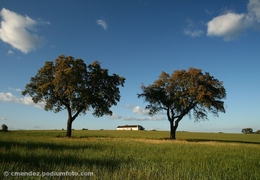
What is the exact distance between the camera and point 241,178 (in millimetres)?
7152

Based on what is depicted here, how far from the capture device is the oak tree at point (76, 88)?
36031 mm

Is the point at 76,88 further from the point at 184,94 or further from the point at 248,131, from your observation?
the point at 248,131

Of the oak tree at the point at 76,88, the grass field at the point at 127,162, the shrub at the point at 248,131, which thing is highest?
the oak tree at the point at 76,88

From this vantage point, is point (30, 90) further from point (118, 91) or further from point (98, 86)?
point (118, 91)

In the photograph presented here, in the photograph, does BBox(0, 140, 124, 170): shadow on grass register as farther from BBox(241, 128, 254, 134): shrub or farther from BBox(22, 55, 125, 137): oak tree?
BBox(241, 128, 254, 134): shrub

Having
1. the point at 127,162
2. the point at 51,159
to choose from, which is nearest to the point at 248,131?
the point at 127,162

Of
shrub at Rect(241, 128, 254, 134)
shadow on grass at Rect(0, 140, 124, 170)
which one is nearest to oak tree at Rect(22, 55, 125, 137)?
shadow on grass at Rect(0, 140, 124, 170)

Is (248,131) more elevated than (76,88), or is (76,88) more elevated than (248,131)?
(76,88)

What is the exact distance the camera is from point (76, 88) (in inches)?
1387

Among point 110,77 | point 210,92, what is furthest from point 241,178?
point 110,77

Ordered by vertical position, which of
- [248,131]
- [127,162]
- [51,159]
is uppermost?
[51,159]

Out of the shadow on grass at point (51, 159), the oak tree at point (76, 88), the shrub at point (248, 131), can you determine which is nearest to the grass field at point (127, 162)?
the shadow on grass at point (51, 159)

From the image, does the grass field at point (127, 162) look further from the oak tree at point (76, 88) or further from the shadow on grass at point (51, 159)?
the oak tree at point (76, 88)

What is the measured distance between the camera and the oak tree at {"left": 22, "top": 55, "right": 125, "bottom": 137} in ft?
118
